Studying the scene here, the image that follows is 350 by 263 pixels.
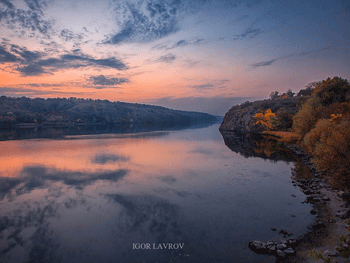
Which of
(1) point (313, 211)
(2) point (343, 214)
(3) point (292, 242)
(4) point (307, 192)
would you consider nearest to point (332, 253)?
(3) point (292, 242)

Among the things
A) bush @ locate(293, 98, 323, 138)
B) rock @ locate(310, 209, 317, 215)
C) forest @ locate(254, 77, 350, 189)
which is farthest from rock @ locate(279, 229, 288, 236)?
bush @ locate(293, 98, 323, 138)

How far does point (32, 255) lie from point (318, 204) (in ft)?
66.3

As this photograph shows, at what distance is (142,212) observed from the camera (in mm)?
16500

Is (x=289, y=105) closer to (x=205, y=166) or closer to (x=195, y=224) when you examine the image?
(x=205, y=166)

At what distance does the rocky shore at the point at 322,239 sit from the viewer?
9930 millimetres

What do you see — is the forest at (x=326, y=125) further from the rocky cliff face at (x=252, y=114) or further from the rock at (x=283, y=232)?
the rock at (x=283, y=232)

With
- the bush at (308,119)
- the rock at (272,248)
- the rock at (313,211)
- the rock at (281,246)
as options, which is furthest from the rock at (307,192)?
the bush at (308,119)

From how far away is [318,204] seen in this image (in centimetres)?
1703

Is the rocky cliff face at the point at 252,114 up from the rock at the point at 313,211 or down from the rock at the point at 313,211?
up

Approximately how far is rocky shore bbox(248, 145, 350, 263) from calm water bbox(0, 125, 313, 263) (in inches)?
23.4

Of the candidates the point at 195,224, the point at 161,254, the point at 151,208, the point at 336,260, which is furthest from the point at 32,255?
the point at 336,260

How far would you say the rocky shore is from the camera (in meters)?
9.93

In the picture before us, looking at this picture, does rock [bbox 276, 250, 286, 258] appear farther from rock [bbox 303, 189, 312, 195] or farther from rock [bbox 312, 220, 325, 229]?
rock [bbox 303, 189, 312, 195]

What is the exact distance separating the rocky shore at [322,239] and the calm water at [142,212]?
0.59 metres
